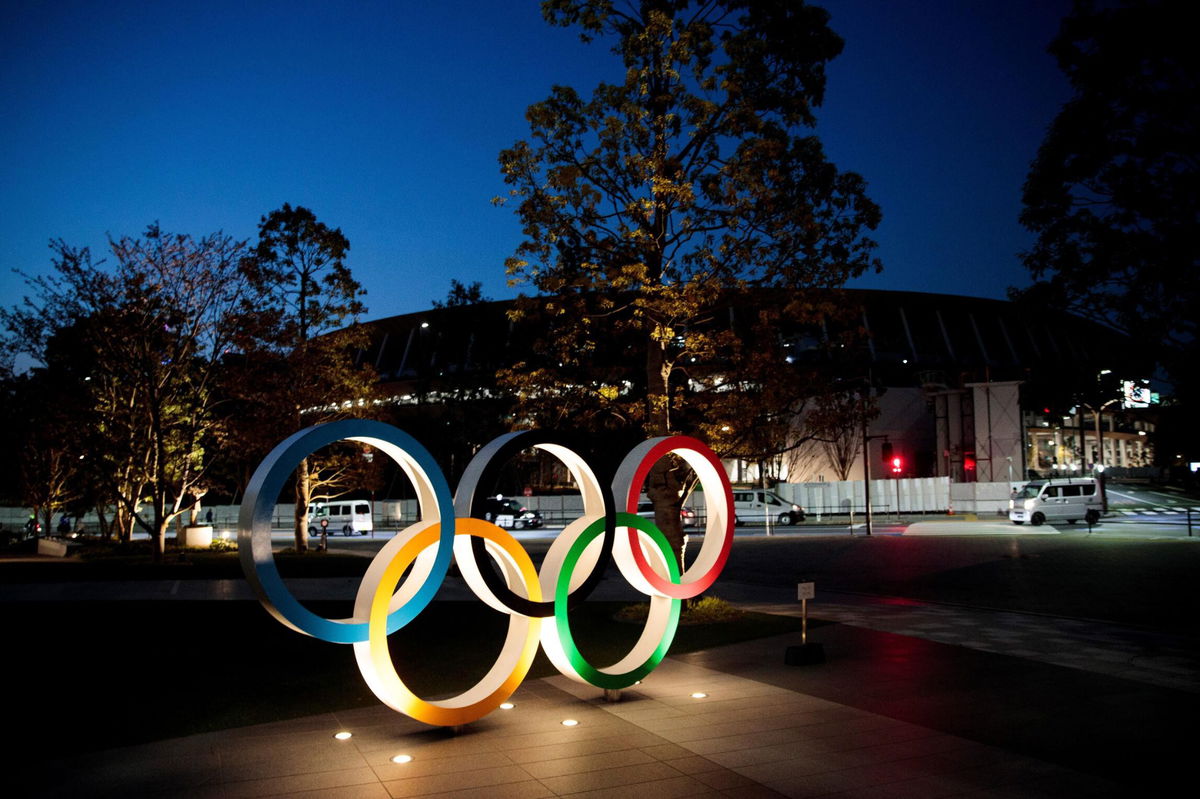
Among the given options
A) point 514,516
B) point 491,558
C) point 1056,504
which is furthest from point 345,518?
point 491,558

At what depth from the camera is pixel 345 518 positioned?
156ft

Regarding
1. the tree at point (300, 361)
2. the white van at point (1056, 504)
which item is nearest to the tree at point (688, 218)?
the tree at point (300, 361)

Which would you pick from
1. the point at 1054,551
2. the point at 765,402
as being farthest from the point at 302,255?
the point at 1054,551

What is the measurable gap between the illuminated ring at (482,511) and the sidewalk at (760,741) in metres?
1.12

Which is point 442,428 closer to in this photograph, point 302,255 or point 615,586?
point 302,255

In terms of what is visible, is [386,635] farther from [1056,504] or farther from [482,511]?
[1056,504]

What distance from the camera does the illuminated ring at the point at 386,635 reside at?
720 cm

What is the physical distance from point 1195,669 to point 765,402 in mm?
Result: 6976

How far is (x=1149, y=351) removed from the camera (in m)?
13.2

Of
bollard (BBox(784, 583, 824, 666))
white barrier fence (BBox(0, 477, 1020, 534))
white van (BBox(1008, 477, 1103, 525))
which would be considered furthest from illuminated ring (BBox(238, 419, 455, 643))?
white barrier fence (BBox(0, 477, 1020, 534))

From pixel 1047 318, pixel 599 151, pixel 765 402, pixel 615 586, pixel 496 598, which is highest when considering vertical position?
pixel 599 151

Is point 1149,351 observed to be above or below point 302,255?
below

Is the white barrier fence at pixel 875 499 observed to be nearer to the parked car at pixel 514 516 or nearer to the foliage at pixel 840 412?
the parked car at pixel 514 516

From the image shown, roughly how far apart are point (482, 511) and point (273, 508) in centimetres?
184
